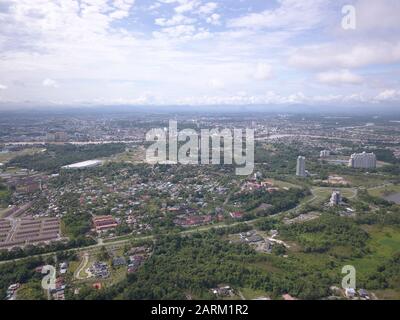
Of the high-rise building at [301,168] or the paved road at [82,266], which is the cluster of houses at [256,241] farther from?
the high-rise building at [301,168]

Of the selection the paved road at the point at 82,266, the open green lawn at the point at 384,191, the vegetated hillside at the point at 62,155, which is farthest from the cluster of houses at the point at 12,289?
the open green lawn at the point at 384,191

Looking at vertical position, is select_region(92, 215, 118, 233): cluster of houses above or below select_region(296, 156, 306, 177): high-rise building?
below

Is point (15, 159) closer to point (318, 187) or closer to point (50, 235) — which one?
point (50, 235)

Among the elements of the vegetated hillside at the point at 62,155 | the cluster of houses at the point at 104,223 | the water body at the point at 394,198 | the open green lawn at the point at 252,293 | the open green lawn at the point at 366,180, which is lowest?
the open green lawn at the point at 252,293

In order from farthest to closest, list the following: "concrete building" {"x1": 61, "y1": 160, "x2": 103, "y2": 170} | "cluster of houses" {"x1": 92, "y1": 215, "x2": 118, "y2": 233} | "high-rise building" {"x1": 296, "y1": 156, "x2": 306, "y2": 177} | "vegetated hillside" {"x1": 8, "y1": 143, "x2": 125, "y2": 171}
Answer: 1. "vegetated hillside" {"x1": 8, "y1": 143, "x2": 125, "y2": 171}
2. "concrete building" {"x1": 61, "y1": 160, "x2": 103, "y2": 170}
3. "high-rise building" {"x1": 296, "y1": 156, "x2": 306, "y2": 177}
4. "cluster of houses" {"x1": 92, "y1": 215, "x2": 118, "y2": 233}

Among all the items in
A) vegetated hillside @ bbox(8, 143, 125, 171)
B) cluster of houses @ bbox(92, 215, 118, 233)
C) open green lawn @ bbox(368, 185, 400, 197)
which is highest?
vegetated hillside @ bbox(8, 143, 125, 171)

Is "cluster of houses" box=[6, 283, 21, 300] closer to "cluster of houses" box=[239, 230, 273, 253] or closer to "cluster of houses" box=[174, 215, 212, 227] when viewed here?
"cluster of houses" box=[174, 215, 212, 227]

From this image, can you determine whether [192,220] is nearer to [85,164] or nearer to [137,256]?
[137,256]

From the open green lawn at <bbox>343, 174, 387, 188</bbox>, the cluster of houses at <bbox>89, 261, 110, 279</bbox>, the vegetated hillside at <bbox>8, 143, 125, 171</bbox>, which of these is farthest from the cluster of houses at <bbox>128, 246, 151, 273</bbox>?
the vegetated hillside at <bbox>8, 143, 125, 171</bbox>

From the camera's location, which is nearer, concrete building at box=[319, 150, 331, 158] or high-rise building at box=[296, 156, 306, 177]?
high-rise building at box=[296, 156, 306, 177]

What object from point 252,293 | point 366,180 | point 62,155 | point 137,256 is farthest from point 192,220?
point 62,155

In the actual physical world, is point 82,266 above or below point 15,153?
below

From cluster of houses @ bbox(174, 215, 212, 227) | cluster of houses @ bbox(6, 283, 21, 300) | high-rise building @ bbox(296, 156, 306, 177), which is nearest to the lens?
cluster of houses @ bbox(6, 283, 21, 300)
